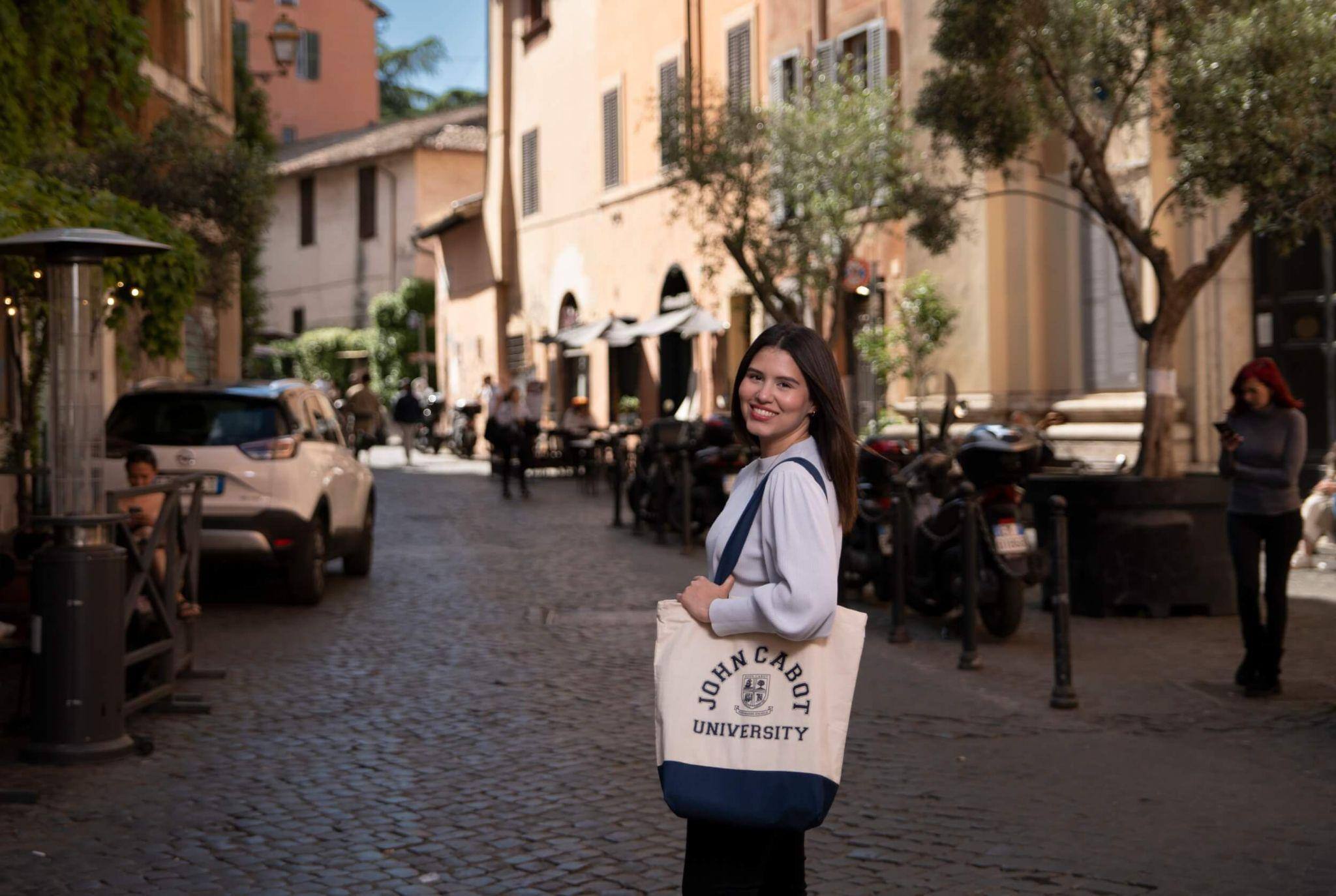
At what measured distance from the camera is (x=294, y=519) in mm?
11203

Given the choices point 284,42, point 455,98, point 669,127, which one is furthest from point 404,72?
point 669,127

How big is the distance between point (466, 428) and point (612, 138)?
7.45 m

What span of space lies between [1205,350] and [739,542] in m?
14.7

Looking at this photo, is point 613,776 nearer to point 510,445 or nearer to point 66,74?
point 66,74

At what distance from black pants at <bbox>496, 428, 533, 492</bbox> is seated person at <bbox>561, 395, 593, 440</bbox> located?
124 inches

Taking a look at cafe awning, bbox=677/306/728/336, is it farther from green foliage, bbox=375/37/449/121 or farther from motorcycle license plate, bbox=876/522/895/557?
green foliage, bbox=375/37/449/121

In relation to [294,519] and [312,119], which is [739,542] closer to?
[294,519]

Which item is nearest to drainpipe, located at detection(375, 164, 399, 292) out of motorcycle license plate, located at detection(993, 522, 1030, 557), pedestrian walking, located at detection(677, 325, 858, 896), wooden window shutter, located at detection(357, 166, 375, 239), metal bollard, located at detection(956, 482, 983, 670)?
wooden window shutter, located at detection(357, 166, 375, 239)

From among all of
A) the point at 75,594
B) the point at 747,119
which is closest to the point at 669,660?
the point at 75,594

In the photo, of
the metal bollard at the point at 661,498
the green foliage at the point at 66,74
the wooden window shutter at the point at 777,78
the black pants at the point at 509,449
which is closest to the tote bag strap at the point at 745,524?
the green foliage at the point at 66,74

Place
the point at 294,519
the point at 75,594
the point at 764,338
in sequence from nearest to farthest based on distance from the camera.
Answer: the point at 764,338
the point at 75,594
the point at 294,519

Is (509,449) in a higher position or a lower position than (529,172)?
lower

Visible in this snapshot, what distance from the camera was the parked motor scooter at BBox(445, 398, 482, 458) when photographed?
3525cm

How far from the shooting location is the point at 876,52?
21938 mm
